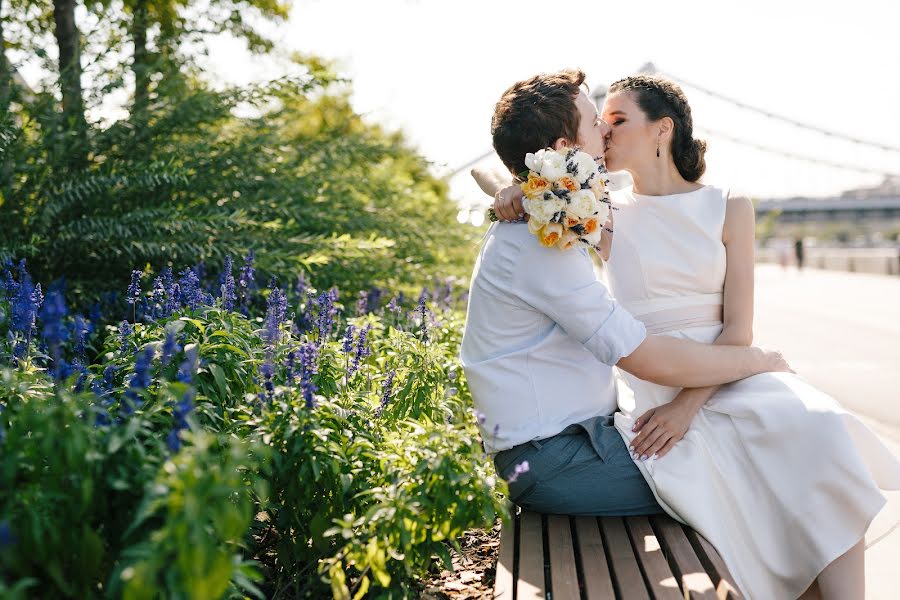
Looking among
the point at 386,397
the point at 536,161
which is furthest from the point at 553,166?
the point at 386,397

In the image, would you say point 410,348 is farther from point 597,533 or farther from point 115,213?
point 115,213

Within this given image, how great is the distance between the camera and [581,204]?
2.42 meters

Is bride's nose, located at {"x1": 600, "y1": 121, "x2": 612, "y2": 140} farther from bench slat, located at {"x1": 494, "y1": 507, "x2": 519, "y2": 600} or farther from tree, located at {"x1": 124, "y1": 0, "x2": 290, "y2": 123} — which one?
tree, located at {"x1": 124, "y1": 0, "x2": 290, "y2": 123}

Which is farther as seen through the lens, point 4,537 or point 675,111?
point 675,111

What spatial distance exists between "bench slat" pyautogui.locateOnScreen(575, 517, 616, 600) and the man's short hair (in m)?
1.22

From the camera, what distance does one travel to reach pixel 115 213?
4688 millimetres

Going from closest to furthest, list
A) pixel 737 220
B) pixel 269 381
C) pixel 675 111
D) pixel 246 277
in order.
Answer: pixel 269 381 < pixel 737 220 < pixel 675 111 < pixel 246 277

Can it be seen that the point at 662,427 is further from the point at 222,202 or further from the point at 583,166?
the point at 222,202

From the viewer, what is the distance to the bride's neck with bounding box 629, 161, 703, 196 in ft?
10.8

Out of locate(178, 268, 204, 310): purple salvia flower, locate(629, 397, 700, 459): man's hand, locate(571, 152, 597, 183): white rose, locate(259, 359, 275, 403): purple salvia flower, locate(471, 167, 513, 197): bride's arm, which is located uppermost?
locate(471, 167, 513, 197): bride's arm

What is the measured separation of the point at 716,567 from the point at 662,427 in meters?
0.56

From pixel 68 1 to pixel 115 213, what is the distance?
2.27 m

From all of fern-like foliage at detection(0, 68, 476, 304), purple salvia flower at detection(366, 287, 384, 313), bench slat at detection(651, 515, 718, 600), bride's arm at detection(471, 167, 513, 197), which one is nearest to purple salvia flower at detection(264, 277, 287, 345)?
bride's arm at detection(471, 167, 513, 197)

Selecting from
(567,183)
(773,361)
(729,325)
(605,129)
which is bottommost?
(773,361)
